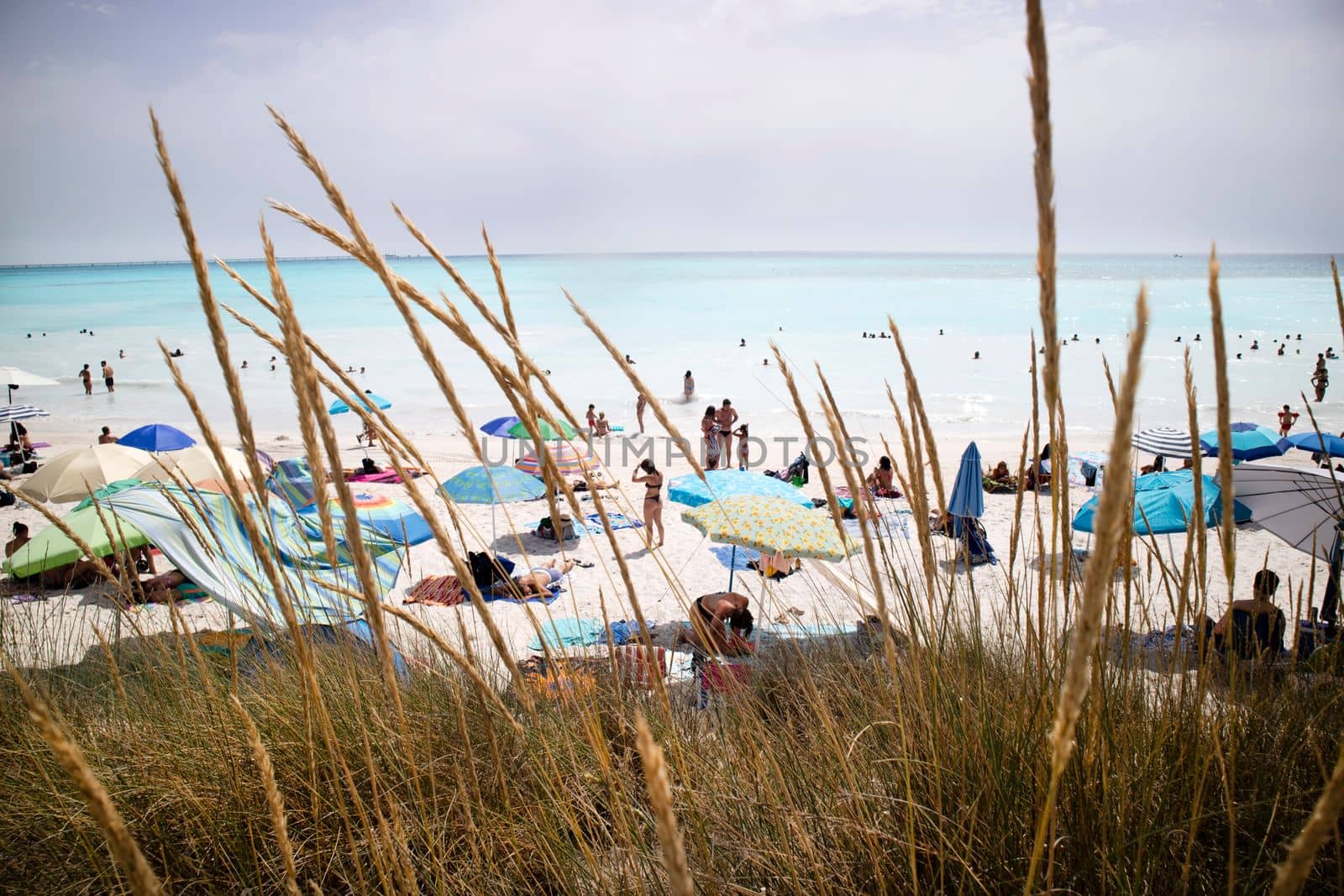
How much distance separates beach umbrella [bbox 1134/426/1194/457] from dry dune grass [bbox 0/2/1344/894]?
10.1 meters

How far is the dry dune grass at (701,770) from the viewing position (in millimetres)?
1147

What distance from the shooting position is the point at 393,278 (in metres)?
1.34

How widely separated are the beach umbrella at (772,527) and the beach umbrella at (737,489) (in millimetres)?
689

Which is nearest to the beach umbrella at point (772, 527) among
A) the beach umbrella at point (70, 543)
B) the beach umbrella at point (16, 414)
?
the beach umbrella at point (70, 543)

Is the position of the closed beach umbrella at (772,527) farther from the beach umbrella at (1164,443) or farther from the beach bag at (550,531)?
the beach umbrella at (1164,443)

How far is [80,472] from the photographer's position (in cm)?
843

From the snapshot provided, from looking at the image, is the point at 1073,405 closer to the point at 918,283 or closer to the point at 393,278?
the point at 393,278

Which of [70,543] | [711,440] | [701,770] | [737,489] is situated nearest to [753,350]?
[711,440]

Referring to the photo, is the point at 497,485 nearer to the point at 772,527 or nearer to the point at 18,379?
the point at 772,527

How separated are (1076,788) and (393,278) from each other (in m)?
1.51

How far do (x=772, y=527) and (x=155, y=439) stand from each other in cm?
1045

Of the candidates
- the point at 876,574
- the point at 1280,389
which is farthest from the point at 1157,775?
the point at 1280,389

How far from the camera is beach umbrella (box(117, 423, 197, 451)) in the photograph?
11188 millimetres

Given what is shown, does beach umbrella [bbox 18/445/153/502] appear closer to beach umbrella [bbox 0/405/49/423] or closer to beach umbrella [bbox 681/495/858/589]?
beach umbrella [bbox 681/495/858/589]
